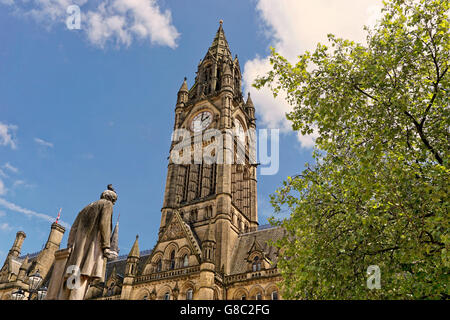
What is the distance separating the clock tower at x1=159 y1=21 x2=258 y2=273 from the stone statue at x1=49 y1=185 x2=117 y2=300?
2355 cm

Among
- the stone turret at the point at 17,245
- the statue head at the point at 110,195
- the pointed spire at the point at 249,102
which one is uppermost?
the pointed spire at the point at 249,102

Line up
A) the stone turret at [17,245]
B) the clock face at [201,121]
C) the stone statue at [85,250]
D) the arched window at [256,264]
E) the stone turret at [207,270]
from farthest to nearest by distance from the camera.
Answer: the stone turret at [17,245] < the clock face at [201,121] < the arched window at [256,264] < the stone turret at [207,270] < the stone statue at [85,250]

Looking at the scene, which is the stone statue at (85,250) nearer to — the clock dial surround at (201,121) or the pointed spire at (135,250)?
the pointed spire at (135,250)

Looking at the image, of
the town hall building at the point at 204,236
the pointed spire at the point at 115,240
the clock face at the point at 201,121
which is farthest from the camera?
the pointed spire at the point at 115,240

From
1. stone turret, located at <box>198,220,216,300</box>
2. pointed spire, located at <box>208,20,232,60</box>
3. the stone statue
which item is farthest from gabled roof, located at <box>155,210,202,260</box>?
pointed spire, located at <box>208,20,232,60</box>

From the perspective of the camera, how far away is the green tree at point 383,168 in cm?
1031

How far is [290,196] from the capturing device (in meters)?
16.1

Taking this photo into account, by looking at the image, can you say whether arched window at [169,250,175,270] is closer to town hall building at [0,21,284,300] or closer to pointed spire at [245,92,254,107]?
town hall building at [0,21,284,300]

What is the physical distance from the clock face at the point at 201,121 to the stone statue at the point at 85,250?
38696 millimetres

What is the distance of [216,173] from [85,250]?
34.6m

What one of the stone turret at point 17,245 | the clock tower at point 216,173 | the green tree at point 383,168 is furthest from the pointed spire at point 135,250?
the stone turret at point 17,245

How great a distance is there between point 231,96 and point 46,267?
3224 cm
